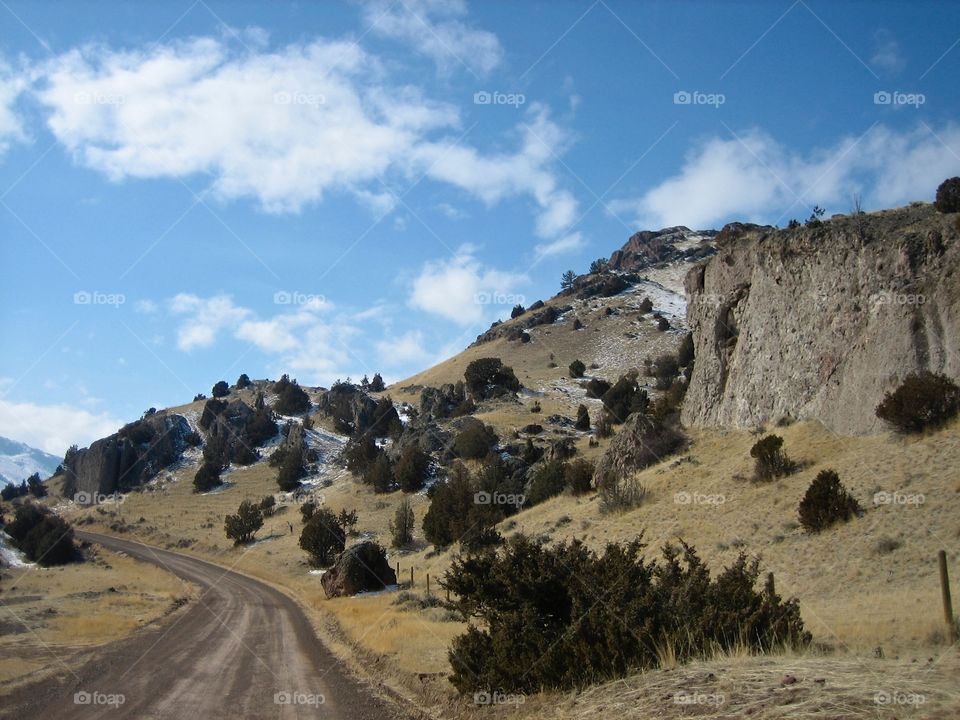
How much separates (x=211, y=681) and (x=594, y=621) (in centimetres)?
755

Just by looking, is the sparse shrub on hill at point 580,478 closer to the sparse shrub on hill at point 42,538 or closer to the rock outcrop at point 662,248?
the sparse shrub on hill at point 42,538

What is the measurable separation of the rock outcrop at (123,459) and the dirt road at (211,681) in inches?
2340

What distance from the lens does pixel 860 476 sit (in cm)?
2122

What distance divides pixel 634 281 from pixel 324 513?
81.6m

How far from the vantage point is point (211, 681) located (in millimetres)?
12180

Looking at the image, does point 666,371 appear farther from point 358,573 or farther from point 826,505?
point 826,505

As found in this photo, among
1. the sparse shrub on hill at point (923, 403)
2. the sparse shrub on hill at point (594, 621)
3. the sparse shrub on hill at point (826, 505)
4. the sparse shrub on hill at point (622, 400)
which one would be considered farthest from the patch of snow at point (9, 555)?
the sparse shrub on hill at point (923, 403)

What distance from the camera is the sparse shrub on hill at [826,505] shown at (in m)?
19.2

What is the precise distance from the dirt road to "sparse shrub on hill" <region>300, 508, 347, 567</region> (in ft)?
54.6

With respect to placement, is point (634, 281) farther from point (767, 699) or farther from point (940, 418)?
point (767, 699)

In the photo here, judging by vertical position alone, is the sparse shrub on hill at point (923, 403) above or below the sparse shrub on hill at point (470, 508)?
above

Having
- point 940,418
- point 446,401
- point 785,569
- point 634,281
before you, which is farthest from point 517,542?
point 634,281

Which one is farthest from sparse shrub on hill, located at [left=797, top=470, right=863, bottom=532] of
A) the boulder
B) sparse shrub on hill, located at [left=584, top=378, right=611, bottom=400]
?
sparse shrub on hill, located at [left=584, top=378, right=611, bottom=400]

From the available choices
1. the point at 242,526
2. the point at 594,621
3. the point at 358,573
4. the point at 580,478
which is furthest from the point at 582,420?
the point at 594,621
